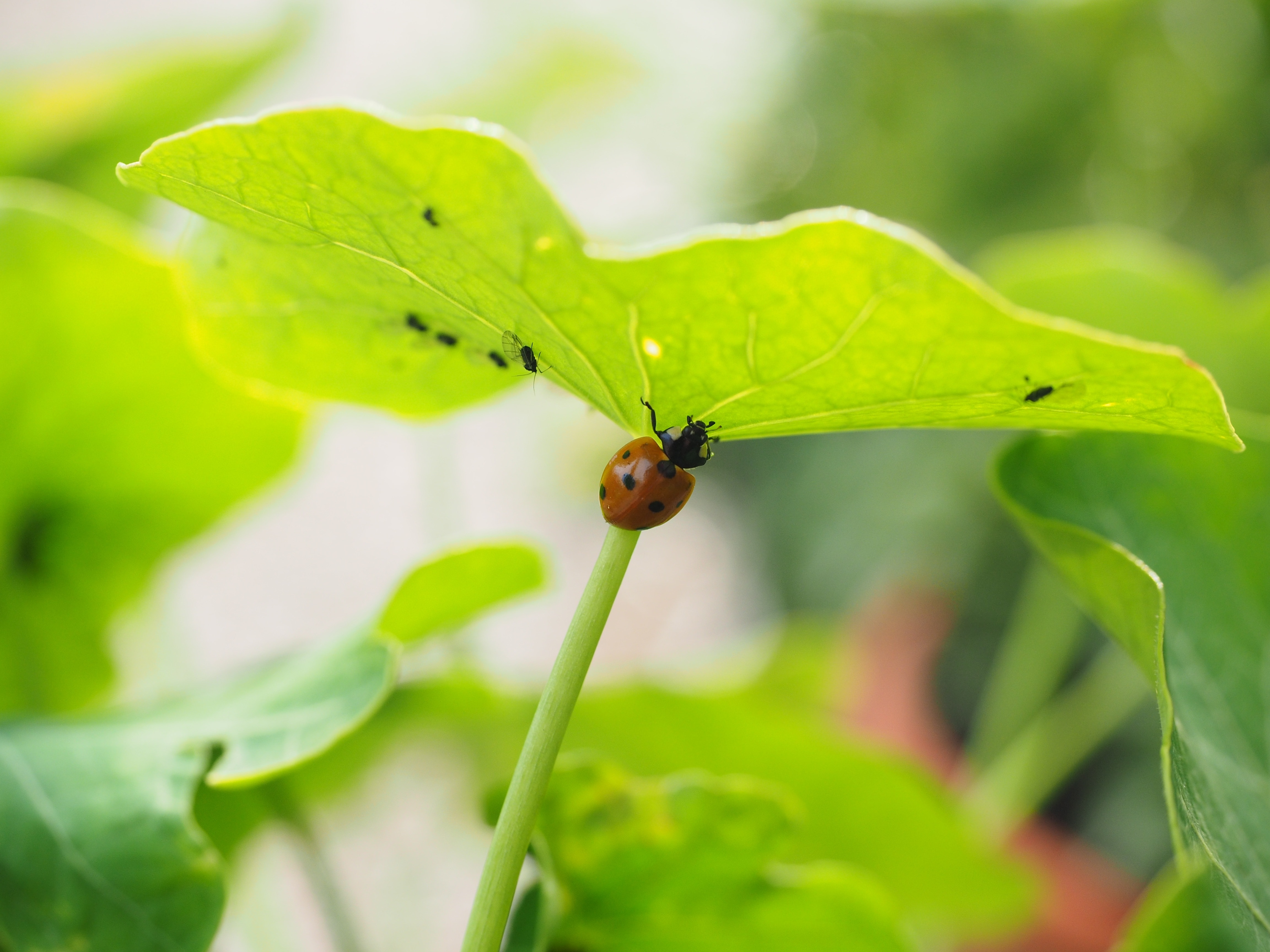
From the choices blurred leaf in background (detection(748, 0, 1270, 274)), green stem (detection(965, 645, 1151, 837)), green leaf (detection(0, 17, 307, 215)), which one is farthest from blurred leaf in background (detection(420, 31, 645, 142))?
Answer: green stem (detection(965, 645, 1151, 837))

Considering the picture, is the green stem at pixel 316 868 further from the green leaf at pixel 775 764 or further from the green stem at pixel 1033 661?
the green stem at pixel 1033 661

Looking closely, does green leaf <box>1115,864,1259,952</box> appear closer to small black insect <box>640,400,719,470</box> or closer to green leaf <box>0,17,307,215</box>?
small black insect <box>640,400,719,470</box>

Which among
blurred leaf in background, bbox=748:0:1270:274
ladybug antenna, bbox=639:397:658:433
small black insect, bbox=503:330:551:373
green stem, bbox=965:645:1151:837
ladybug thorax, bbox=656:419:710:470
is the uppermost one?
small black insect, bbox=503:330:551:373

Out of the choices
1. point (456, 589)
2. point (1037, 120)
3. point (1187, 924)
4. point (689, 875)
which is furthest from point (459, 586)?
point (1037, 120)

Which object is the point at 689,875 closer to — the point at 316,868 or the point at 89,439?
the point at 316,868

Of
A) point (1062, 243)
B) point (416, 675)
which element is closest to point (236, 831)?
point (416, 675)

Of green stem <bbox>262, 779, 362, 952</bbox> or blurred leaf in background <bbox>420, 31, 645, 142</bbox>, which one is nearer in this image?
green stem <bbox>262, 779, 362, 952</bbox>
